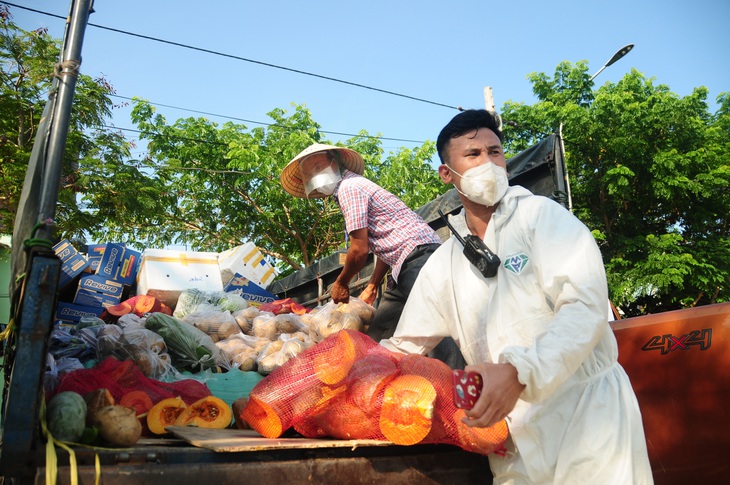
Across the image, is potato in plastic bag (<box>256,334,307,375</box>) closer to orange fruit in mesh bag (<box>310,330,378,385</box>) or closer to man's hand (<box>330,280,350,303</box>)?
man's hand (<box>330,280,350,303</box>)

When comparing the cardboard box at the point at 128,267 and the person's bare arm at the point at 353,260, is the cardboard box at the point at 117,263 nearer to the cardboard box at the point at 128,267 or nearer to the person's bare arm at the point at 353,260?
the cardboard box at the point at 128,267

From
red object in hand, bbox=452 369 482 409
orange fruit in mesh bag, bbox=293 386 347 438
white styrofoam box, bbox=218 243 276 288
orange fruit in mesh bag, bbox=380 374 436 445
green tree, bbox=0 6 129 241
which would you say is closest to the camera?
red object in hand, bbox=452 369 482 409

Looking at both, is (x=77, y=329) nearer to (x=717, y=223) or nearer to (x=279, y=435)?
(x=279, y=435)

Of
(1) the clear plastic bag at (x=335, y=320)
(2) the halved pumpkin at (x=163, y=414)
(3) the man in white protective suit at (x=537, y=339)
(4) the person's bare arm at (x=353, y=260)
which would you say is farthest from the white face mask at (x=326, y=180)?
(2) the halved pumpkin at (x=163, y=414)

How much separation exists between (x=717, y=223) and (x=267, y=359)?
17.6 meters

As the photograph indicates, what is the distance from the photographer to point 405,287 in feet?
13.3

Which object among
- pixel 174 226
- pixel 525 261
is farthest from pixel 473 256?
pixel 174 226

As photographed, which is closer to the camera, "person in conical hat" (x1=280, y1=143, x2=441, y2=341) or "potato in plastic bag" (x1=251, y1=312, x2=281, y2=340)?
"person in conical hat" (x1=280, y1=143, x2=441, y2=341)

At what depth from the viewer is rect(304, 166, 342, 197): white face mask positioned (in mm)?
4688

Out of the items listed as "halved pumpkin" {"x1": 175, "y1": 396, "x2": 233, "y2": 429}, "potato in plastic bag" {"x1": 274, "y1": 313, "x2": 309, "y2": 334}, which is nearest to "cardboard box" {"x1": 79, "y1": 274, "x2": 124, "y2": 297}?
"potato in plastic bag" {"x1": 274, "y1": 313, "x2": 309, "y2": 334}

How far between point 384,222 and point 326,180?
0.71 meters

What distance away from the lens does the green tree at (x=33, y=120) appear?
1088 centimetres

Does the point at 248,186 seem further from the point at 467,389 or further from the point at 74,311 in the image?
the point at 467,389

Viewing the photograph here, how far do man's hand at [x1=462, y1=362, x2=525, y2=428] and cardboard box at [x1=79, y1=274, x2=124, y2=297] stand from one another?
5.13 meters
